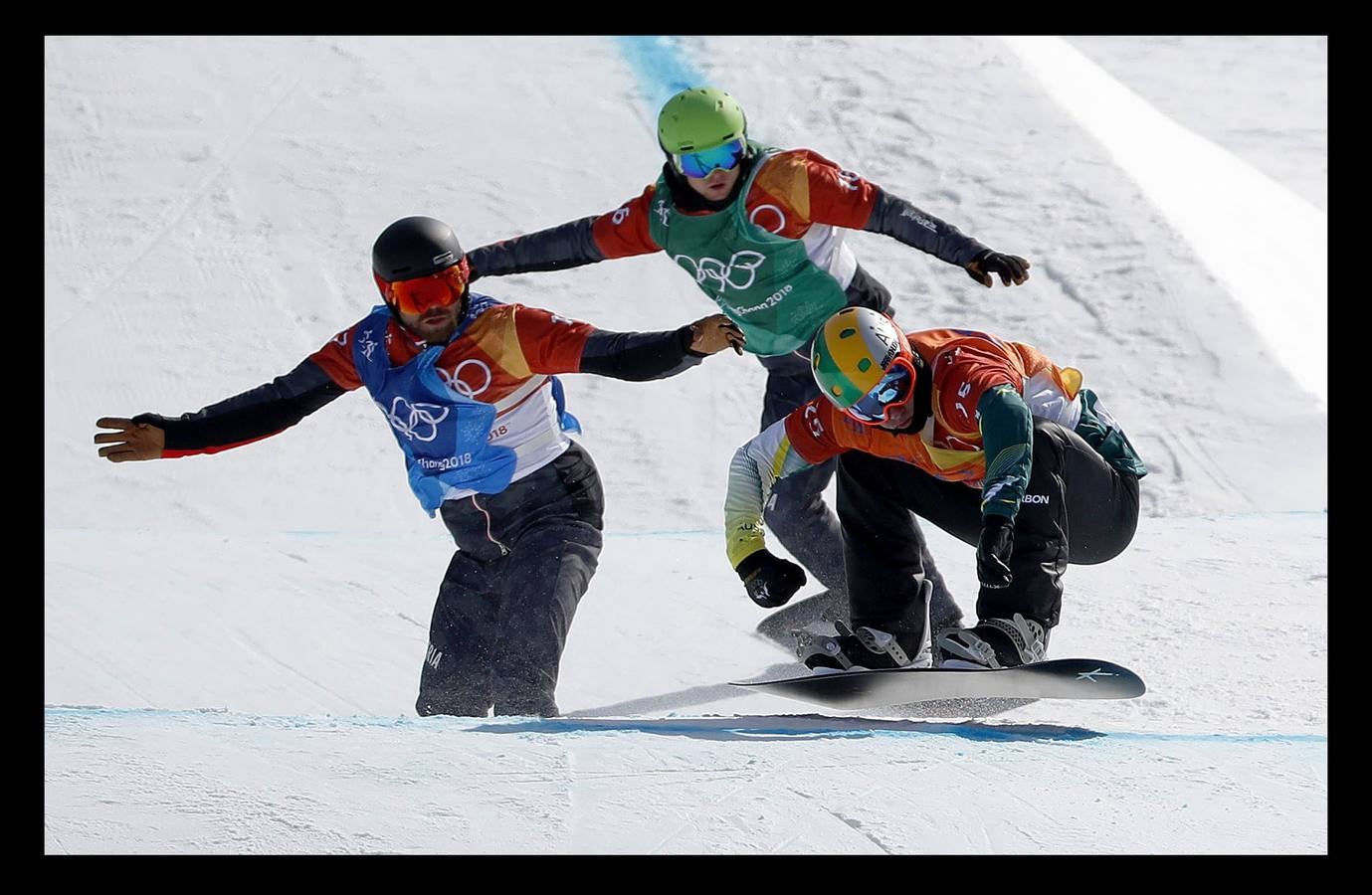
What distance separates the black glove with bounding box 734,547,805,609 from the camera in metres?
→ 5.09

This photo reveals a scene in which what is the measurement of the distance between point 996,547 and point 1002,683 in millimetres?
424

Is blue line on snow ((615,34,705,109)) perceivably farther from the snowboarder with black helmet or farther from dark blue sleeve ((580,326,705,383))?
dark blue sleeve ((580,326,705,383))

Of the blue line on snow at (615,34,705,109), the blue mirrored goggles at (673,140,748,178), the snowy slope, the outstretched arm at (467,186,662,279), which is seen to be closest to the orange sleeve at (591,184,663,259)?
the outstretched arm at (467,186,662,279)

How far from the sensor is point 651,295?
1012 cm

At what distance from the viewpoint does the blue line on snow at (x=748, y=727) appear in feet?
15.4

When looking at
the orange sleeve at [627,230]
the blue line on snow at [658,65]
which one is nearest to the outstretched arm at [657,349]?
the orange sleeve at [627,230]

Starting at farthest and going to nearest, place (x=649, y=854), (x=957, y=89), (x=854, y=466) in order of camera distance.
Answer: (x=957, y=89)
(x=854, y=466)
(x=649, y=854)

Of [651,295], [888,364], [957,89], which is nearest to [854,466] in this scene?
[888,364]

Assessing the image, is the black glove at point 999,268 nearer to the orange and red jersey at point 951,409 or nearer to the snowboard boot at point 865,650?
the orange and red jersey at point 951,409

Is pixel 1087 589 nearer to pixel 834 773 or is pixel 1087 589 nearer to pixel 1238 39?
pixel 834 773

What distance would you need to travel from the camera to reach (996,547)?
471 centimetres

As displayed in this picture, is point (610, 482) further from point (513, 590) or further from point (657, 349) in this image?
point (657, 349)

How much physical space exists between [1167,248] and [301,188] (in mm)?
5758

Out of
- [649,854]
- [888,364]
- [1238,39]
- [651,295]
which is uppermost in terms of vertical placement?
[1238,39]
